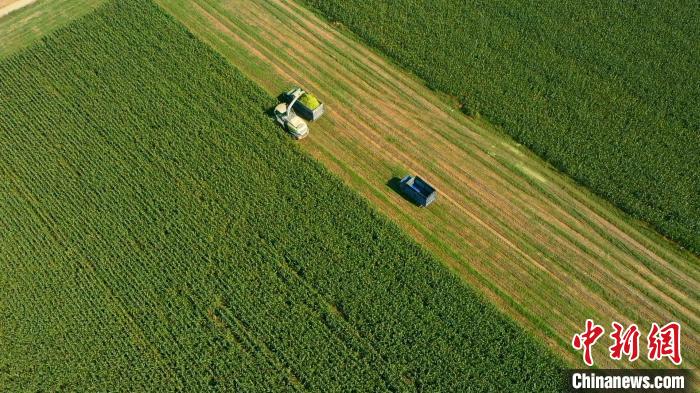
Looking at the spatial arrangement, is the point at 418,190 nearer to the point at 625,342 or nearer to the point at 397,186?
the point at 397,186

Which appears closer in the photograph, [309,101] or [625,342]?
[625,342]

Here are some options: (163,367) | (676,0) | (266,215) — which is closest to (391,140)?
(266,215)

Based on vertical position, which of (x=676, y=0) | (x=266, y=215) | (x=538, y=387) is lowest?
(x=266, y=215)

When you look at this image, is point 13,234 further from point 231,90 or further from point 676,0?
point 676,0

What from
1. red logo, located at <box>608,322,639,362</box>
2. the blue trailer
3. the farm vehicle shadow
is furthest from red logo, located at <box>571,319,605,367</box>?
the farm vehicle shadow

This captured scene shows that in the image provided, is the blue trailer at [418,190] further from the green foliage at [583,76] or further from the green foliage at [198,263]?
the green foliage at [583,76]

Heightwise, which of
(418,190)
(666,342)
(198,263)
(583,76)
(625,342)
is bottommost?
(198,263)

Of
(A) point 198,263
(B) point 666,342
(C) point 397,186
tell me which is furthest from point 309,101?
(B) point 666,342
